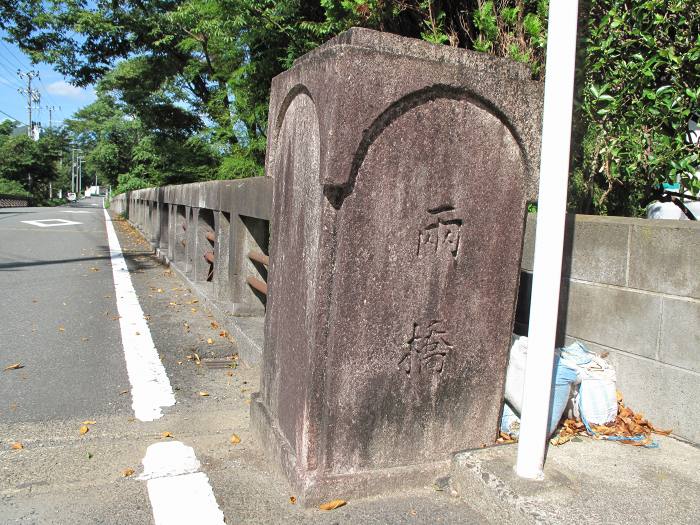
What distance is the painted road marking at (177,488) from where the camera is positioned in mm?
2836

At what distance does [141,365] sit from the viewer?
212 inches

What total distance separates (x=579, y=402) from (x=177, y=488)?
230 centimetres

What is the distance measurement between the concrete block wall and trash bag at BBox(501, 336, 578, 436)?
12.9 inches

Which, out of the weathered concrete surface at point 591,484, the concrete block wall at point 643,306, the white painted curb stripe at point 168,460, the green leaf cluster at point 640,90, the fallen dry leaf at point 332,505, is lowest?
the white painted curb stripe at point 168,460

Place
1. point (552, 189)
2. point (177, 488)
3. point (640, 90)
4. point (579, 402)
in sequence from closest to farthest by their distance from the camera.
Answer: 1. point (552, 189)
2. point (177, 488)
3. point (579, 402)
4. point (640, 90)

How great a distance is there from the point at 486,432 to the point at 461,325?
630mm

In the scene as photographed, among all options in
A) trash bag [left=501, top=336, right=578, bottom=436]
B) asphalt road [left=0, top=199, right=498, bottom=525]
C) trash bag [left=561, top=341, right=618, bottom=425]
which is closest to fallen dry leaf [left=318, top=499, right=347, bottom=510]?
asphalt road [left=0, top=199, right=498, bottom=525]

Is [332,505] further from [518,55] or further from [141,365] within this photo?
[518,55]

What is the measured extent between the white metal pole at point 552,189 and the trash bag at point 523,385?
2.09 ft

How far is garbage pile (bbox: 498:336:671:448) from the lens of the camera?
3416 mm

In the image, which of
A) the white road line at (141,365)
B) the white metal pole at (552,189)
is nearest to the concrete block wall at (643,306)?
the white metal pole at (552,189)

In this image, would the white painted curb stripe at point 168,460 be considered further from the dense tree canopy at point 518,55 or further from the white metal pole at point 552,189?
the dense tree canopy at point 518,55

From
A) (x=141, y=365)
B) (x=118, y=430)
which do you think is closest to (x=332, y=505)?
(x=118, y=430)

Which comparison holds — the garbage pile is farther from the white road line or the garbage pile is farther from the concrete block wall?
the white road line
